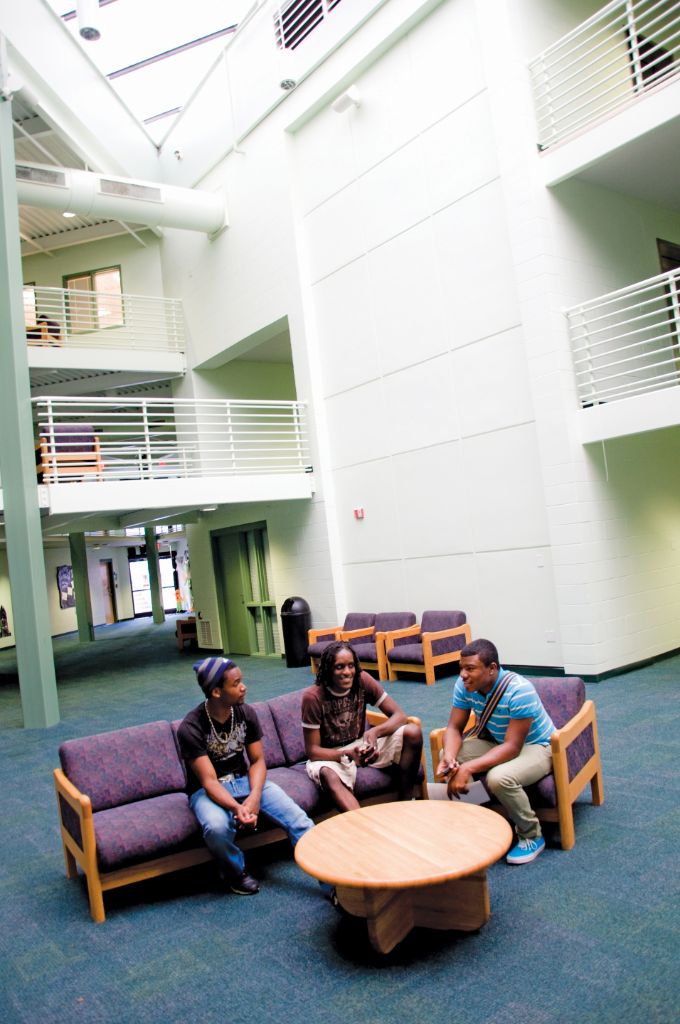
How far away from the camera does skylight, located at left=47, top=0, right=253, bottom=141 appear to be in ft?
43.4

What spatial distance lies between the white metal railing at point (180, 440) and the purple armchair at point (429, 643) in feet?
10.1

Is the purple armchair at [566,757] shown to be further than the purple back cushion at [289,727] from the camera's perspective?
No

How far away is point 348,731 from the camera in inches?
163

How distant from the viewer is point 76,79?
11.7m

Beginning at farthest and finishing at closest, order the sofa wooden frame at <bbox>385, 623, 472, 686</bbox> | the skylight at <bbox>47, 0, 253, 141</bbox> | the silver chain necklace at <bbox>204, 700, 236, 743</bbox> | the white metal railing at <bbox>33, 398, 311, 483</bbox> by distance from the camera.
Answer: the skylight at <bbox>47, 0, 253, 141</bbox> → the white metal railing at <bbox>33, 398, 311, 483</bbox> → the sofa wooden frame at <bbox>385, 623, 472, 686</bbox> → the silver chain necklace at <bbox>204, 700, 236, 743</bbox>

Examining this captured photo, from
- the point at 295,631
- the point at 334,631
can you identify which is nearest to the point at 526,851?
the point at 334,631

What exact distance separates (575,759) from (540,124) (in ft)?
23.1

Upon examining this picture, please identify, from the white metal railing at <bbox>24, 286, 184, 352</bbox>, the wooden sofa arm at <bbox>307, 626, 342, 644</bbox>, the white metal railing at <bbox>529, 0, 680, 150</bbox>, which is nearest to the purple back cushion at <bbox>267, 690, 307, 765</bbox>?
the wooden sofa arm at <bbox>307, 626, 342, 644</bbox>

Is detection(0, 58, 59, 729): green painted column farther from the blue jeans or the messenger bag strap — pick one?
the messenger bag strap

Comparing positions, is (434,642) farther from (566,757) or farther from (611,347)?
(566,757)

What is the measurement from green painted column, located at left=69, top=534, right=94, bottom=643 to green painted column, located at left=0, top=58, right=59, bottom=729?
450 inches

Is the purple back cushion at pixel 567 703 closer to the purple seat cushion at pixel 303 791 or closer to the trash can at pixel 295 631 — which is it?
the purple seat cushion at pixel 303 791

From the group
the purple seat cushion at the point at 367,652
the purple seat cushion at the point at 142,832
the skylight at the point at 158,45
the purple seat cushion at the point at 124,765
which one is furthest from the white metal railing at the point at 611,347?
the skylight at the point at 158,45

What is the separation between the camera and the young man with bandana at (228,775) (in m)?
3.62
